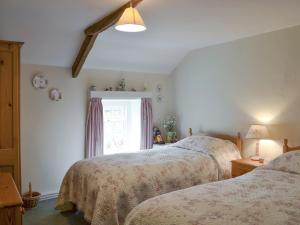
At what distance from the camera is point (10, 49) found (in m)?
2.85

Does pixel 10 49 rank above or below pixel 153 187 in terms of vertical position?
above

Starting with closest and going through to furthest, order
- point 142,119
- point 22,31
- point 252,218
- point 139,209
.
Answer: point 252,218, point 139,209, point 22,31, point 142,119

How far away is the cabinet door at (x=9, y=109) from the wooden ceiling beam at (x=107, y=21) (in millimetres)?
936

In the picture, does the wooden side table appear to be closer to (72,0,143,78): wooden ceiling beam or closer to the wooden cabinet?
the wooden cabinet

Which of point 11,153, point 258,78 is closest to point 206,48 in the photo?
point 258,78

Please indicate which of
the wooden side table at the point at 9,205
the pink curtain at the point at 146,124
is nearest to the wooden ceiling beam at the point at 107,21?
the pink curtain at the point at 146,124

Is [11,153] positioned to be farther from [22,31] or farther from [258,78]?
[258,78]

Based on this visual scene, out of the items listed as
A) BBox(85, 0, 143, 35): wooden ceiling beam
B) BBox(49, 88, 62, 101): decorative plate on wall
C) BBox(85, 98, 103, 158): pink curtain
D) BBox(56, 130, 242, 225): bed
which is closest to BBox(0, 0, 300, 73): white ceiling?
BBox(85, 0, 143, 35): wooden ceiling beam

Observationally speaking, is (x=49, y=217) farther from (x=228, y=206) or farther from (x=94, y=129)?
(x=228, y=206)

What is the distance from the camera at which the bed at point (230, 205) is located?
73.0 inches

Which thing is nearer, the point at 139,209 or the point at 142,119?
the point at 139,209

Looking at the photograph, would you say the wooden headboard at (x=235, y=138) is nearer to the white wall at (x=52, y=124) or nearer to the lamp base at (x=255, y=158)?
the lamp base at (x=255, y=158)

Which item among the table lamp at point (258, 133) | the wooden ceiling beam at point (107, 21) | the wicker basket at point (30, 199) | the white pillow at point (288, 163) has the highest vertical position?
the wooden ceiling beam at point (107, 21)

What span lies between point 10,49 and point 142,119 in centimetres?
263
